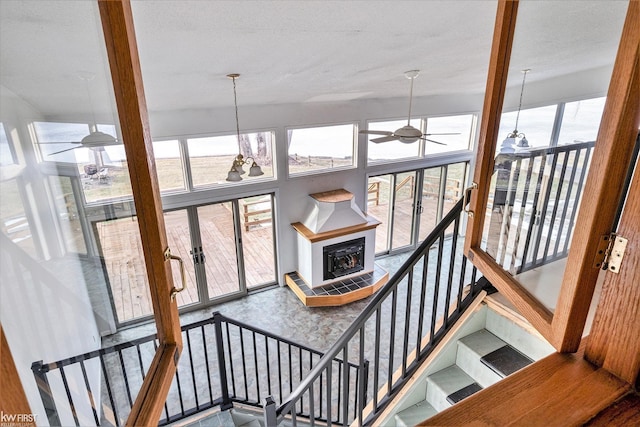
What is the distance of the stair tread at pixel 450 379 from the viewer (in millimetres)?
2268

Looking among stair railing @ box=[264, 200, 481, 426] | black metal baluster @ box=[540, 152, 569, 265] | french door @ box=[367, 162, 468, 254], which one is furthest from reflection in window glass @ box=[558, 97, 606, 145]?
french door @ box=[367, 162, 468, 254]

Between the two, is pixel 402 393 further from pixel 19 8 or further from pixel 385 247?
pixel 385 247

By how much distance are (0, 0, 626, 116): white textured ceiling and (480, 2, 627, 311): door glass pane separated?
0.02m

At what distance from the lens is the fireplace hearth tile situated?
19.7 ft

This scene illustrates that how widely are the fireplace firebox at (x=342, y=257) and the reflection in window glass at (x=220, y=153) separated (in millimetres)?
1707

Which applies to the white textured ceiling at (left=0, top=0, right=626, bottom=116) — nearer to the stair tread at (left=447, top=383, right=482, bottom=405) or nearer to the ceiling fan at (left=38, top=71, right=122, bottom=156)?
the ceiling fan at (left=38, top=71, right=122, bottom=156)

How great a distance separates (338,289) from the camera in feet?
20.6

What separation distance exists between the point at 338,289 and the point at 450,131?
4.08 meters

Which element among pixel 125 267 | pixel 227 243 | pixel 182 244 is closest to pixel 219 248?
pixel 227 243

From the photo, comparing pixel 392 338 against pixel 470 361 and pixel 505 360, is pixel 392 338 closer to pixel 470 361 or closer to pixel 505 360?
pixel 470 361

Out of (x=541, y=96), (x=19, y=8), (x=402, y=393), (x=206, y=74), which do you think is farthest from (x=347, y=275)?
(x=19, y=8)

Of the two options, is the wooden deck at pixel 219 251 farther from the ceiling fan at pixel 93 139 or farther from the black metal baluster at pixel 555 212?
the black metal baluster at pixel 555 212

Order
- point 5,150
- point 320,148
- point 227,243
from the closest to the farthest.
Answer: point 5,150 < point 227,243 < point 320,148

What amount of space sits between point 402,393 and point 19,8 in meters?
2.59
